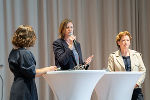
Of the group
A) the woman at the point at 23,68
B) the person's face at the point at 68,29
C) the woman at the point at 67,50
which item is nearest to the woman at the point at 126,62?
the woman at the point at 67,50

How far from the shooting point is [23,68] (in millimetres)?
2713

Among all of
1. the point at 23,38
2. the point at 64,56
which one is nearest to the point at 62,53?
the point at 64,56

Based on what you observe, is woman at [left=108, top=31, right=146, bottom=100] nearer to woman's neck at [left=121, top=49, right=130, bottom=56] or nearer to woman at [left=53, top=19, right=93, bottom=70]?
woman's neck at [left=121, top=49, right=130, bottom=56]

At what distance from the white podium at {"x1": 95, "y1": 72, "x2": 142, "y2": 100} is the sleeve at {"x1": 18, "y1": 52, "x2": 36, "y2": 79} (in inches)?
36.3

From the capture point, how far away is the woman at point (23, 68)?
274 centimetres

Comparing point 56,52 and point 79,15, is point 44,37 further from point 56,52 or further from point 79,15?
point 56,52

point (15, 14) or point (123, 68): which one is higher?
point (15, 14)

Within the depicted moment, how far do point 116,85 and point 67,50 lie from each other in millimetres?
690

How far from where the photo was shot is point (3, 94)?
519cm

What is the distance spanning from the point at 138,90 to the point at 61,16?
7.81ft

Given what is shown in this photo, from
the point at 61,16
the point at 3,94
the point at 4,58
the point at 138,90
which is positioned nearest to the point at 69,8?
the point at 61,16

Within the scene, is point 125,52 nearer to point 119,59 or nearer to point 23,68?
point 119,59

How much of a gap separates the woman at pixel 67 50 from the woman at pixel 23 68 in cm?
51

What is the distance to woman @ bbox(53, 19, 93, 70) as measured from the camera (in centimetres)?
329
